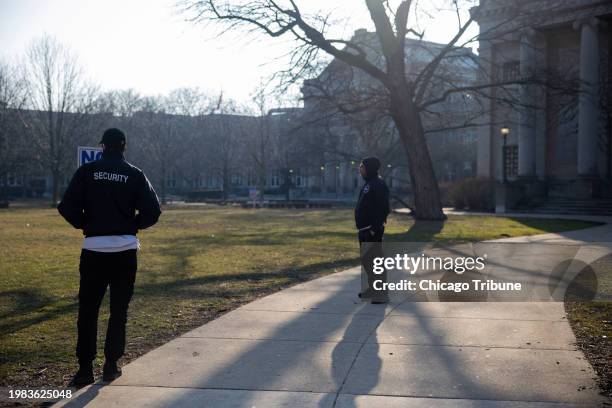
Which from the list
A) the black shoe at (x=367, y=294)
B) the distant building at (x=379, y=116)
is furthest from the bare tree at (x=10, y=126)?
the black shoe at (x=367, y=294)

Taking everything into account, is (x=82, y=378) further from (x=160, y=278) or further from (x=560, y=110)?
(x=560, y=110)

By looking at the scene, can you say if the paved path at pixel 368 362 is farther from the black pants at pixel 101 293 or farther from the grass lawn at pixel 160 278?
the grass lawn at pixel 160 278

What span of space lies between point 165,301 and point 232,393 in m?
4.47

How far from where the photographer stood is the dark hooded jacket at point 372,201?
28.2ft

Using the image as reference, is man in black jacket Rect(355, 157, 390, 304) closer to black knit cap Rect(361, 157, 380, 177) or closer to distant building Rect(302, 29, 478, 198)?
black knit cap Rect(361, 157, 380, 177)

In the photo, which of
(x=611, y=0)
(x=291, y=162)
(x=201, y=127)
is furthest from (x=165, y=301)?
(x=201, y=127)

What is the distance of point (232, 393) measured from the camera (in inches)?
199

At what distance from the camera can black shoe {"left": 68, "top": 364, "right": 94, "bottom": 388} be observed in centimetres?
531

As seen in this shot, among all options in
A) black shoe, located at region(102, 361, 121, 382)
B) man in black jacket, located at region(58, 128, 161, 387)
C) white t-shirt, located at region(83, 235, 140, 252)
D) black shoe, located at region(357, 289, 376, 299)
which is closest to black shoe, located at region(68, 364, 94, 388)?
man in black jacket, located at region(58, 128, 161, 387)

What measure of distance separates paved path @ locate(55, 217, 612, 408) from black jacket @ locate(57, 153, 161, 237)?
132cm

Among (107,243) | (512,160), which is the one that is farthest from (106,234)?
(512,160)

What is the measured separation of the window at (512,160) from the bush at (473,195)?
513cm

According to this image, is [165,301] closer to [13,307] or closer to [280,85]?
[13,307]

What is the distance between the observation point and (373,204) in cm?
862
